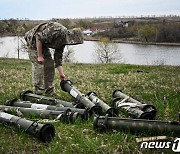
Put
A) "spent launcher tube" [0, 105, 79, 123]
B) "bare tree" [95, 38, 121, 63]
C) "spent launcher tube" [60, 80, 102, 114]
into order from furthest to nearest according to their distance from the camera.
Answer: "bare tree" [95, 38, 121, 63]
"spent launcher tube" [60, 80, 102, 114]
"spent launcher tube" [0, 105, 79, 123]

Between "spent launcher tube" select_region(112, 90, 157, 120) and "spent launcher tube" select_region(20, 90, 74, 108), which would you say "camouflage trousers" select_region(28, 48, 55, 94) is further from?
"spent launcher tube" select_region(112, 90, 157, 120)

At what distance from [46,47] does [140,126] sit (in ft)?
15.5

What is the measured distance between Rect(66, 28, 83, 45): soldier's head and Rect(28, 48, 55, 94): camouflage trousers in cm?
100

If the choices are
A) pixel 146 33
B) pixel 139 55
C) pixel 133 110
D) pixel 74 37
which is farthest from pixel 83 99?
pixel 146 33

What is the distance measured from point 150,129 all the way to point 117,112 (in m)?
1.42

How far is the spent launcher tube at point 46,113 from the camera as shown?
20.6 feet

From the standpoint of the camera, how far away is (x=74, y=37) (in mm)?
8633

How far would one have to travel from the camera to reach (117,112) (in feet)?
21.7

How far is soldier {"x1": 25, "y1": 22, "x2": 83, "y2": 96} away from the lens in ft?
28.3

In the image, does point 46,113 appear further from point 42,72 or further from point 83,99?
point 42,72

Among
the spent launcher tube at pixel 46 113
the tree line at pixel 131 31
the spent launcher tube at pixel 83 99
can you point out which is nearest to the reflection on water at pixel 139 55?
the tree line at pixel 131 31

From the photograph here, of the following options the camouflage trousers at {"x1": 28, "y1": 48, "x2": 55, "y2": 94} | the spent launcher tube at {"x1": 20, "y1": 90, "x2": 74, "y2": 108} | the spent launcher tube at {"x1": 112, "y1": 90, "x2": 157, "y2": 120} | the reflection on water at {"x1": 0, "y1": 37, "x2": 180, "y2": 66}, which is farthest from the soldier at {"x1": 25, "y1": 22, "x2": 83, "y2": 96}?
Result: the reflection on water at {"x1": 0, "y1": 37, "x2": 180, "y2": 66}

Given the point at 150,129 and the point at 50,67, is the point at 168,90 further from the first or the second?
the point at 150,129

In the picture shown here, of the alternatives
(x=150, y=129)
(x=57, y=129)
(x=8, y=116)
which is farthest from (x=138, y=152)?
(x=8, y=116)
